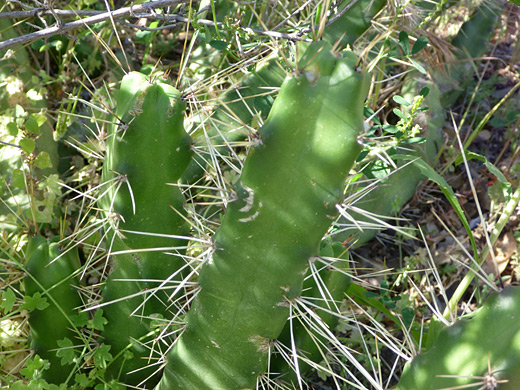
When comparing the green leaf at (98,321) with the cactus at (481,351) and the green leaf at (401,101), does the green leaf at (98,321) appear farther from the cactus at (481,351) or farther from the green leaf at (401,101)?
the green leaf at (401,101)

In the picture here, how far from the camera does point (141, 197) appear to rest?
1400mm

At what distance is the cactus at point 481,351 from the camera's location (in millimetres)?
983

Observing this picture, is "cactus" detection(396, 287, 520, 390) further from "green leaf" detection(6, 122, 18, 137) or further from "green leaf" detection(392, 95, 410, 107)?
"green leaf" detection(6, 122, 18, 137)

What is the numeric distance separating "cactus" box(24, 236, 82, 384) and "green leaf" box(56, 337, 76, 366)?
0.12 ft

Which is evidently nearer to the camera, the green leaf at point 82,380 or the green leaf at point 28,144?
the green leaf at point 82,380

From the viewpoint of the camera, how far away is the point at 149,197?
141 cm

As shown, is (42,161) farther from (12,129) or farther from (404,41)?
(404,41)

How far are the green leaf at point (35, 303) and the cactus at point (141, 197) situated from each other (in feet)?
0.55

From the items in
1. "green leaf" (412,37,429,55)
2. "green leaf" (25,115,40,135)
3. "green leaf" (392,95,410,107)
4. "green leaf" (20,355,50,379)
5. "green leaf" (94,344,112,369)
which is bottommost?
"green leaf" (94,344,112,369)

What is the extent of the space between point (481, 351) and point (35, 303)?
1.11 m

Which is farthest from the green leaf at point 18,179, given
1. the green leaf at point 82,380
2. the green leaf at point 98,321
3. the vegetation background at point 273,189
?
the green leaf at point 82,380

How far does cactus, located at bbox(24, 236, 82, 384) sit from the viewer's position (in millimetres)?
1518

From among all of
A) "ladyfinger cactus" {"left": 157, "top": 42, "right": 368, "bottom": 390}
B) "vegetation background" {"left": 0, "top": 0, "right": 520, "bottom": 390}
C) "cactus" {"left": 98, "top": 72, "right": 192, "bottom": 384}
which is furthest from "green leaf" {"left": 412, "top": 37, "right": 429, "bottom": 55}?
"cactus" {"left": 98, "top": 72, "right": 192, "bottom": 384}

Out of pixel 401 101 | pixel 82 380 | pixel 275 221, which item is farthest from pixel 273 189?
pixel 82 380
